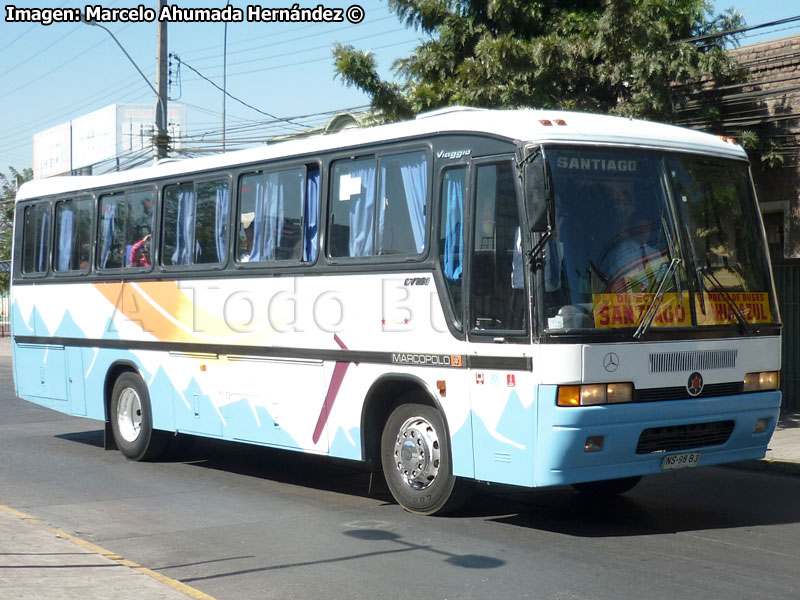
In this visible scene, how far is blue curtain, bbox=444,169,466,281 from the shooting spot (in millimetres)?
8547

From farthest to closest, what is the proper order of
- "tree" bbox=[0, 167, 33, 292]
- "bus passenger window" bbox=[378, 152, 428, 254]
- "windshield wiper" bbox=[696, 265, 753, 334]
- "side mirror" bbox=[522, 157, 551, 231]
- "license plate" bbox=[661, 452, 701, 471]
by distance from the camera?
"tree" bbox=[0, 167, 33, 292], "bus passenger window" bbox=[378, 152, 428, 254], "windshield wiper" bbox=[696, 265, 753, 334], "license plate" bbox=[661, 452, 701, 471], "side mirror" bbox=[522, 157, 551, 231]

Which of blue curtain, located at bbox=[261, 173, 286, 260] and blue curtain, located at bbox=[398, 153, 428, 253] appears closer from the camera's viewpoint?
blue curtain, located at bbox=[398, 153, 428, 253]

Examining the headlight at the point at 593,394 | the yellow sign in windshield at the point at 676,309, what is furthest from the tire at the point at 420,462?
the yellow sign in windshield at the point at 676,309

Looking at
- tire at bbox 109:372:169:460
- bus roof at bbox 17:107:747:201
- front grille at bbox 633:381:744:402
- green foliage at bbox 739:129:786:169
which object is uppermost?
green foliage at bbox 739:129:786:169

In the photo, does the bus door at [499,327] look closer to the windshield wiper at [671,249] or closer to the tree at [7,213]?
the windshield wiper at [671,249]

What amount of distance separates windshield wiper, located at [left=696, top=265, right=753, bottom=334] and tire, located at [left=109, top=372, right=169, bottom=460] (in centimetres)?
678

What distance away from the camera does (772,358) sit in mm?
8898

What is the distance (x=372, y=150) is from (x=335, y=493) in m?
3.32

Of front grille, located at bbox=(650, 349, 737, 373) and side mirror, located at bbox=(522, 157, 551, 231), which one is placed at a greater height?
side mirror, located at bbox=(522, 157, 551, 231)

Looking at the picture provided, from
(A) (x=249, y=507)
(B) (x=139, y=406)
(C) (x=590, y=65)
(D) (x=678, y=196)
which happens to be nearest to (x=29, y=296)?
(B) (x=139, y=406)

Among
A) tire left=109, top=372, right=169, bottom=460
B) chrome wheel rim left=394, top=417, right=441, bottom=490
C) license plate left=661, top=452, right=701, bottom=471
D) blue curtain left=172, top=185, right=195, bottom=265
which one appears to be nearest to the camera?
license plate left=661, top=452, right=701, bottom=471

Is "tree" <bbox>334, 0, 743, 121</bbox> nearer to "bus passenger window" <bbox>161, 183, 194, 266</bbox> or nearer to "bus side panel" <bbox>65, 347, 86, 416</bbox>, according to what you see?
"bus passenger window" <bbox>161, 183, 194, 266</bbox>

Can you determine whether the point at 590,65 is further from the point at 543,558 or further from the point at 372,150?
the point at 543,558

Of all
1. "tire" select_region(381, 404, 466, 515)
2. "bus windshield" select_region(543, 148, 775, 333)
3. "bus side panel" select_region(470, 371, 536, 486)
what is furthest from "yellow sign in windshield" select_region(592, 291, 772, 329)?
"tire" select_region(381, 404, 466, 515)
